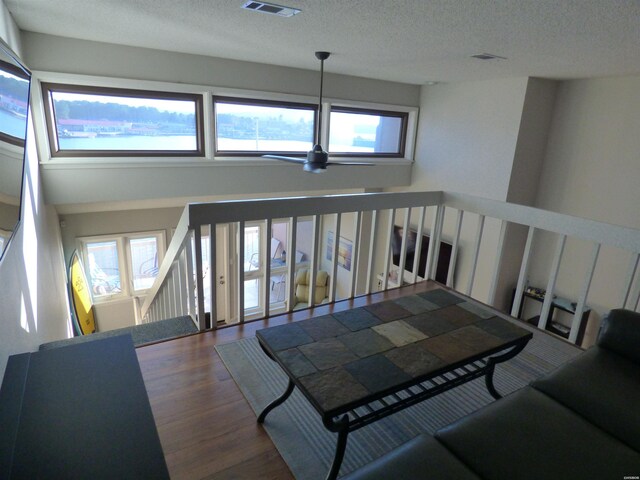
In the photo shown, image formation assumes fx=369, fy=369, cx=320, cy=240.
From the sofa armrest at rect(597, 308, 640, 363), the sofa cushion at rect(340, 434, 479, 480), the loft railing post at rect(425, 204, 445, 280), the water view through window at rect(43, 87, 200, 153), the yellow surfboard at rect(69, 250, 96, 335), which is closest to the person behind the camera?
the sofa cushion at rect(340, 434, 479, 480)

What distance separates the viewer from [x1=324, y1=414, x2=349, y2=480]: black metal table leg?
118 cm

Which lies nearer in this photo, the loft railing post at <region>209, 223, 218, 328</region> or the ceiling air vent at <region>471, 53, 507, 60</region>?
the loft railing post at <region>209, 223, 218, 328</region>

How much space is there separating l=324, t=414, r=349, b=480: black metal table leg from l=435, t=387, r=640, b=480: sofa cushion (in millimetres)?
294

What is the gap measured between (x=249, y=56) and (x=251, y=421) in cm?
400

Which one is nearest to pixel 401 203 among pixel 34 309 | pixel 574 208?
pixel 34 309

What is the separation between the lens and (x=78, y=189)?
4105 mm

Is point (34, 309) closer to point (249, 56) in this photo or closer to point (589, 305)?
point (249, 56)

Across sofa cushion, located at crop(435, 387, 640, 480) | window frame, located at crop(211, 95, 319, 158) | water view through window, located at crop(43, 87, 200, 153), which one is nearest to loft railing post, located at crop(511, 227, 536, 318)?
sofa cushion, located at crop(435, 387, 640, 480)

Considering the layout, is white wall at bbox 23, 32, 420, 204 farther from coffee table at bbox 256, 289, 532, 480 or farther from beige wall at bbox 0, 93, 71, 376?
coffee table at bbox 256, 289, 532, 480

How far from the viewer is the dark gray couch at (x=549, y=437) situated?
1.04 m

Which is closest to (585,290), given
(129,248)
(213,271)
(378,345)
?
(378,345)

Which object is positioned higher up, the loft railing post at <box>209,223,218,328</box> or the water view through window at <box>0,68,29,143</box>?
the water view through window at <box>0,68,29,143</box>

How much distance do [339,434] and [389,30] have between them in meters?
2.78

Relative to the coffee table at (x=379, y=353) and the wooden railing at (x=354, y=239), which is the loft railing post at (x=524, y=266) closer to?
the wooden railing at (x=354, y=239)
